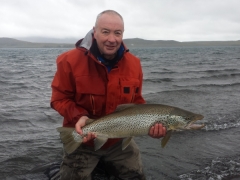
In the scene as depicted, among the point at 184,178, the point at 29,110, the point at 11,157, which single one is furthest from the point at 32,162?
the point at 29,110

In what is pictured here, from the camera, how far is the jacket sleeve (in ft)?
16.6

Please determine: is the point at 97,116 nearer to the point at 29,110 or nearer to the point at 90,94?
the point at 90,94

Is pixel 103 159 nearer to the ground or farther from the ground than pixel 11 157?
farther from the ground

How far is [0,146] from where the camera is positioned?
8484 mm

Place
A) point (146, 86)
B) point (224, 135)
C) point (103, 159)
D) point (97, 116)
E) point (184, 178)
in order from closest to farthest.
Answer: point (97, 116) < point (103, 159) < point (184, 178) < point (224, 135) < point (146, 86)

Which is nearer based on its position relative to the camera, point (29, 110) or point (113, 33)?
point (113, 33)

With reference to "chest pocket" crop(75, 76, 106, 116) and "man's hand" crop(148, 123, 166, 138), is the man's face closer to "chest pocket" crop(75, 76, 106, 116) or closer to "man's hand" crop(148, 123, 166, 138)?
"chest pocket" crop(75, 76, 106, 116)

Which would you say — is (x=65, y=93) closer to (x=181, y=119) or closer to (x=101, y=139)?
(x=101, y=139)

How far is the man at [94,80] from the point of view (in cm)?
497

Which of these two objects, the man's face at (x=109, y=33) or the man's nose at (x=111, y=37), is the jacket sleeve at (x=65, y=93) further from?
the man's nose at (x=111, y=37)

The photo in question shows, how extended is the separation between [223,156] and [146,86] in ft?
43.4

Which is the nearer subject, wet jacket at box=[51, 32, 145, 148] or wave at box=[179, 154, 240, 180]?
wet jacket at box=[51, 32, 145, 148]

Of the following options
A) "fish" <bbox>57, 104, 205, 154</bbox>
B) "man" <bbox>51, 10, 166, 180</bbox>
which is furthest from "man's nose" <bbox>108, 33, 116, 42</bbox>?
"fish" <bbox>57, 104, 205, 154</bbox>

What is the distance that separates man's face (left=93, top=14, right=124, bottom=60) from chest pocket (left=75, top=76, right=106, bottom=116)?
0.54 meters
